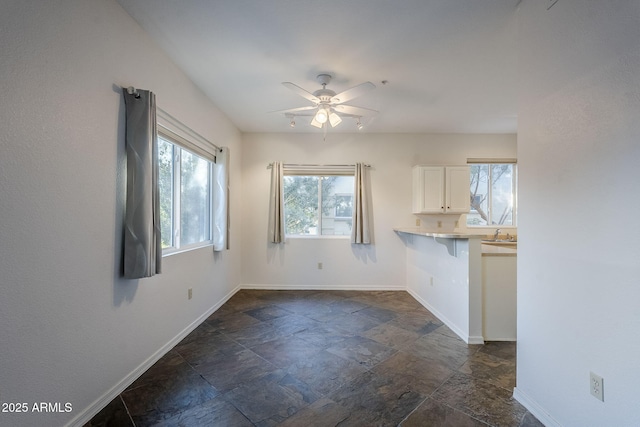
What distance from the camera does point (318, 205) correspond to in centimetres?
459

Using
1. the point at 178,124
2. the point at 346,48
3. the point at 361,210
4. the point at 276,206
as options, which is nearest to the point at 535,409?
the point at 346,48

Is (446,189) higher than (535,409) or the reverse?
higher

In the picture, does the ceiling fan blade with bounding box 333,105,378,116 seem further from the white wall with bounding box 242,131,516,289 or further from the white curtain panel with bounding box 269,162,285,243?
the white curtain panel with bounding box 269,162,285,243

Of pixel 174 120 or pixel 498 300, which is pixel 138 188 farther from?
pixel 498 300

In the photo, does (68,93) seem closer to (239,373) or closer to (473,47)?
(239,373)

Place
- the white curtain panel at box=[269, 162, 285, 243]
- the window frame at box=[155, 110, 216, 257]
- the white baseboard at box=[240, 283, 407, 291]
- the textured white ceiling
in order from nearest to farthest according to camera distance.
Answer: the textured white ceiling
the window frame at box=[155, 110, 216, 257]
the white curtain panel at box=[269, 162, 285, 243]
the white baseboard at box=[240, 283, 407, 291]

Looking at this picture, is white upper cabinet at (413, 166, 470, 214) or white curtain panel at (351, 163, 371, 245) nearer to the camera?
white upper cabinet at (413, 166, 470, 214)

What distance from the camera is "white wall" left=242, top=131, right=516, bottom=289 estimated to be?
445 cm

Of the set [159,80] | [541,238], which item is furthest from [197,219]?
[541,238]

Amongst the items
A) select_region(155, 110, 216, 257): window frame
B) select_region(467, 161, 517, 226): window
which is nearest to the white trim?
select_region(155, 110, 216, 257): window frame

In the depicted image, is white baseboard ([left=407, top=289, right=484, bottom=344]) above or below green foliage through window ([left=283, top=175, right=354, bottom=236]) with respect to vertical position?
below

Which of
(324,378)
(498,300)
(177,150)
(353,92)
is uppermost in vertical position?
(353,92)

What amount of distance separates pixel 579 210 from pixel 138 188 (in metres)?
2.61

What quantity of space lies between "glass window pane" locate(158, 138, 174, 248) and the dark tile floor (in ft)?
3.46
